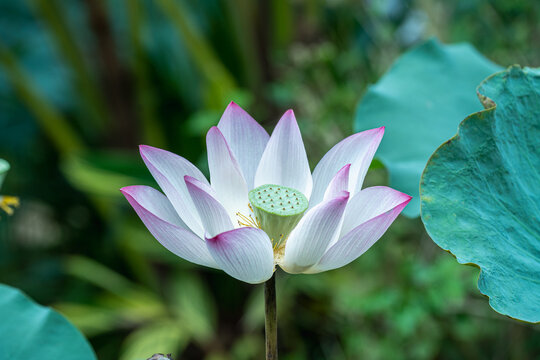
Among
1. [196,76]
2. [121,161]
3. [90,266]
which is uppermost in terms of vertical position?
[196,76]

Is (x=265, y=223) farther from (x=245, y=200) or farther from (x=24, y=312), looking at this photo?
(x=24, y=312)

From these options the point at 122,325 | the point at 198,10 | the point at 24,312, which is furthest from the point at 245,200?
the point at 198,10

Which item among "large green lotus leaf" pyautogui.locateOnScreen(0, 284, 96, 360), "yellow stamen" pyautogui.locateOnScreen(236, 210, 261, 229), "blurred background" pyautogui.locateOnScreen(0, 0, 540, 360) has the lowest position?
"blurred background" pyautogui.locateOnScreen(0, 0, 540, 360)

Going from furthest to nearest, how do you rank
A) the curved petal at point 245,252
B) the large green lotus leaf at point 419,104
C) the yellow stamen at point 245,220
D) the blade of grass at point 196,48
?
the blade of grass at point 196,48 → the large green lotus leaf at point 419,104 → the yellow stamen at point 245,220 → the curved petal at point 245,252

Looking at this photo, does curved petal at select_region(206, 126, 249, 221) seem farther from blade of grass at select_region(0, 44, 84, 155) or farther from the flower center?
blade of grass at select_region(0, 44, 84, 155)

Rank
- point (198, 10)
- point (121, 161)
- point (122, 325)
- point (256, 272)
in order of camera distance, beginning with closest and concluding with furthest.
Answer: point (256, 272)
point (121, 161)
point (122, 325)
point (198, 10)

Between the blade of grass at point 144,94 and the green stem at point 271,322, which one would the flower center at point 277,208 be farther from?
the blade of grass at point 144,94

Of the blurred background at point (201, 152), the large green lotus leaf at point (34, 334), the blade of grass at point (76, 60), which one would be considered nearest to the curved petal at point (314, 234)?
the large green lotus leaf at point (34, 334)

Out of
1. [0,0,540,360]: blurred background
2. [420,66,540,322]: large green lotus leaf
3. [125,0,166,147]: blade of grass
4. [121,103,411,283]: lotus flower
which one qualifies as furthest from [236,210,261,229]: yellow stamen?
[125,0,166,147]: blade of grass
